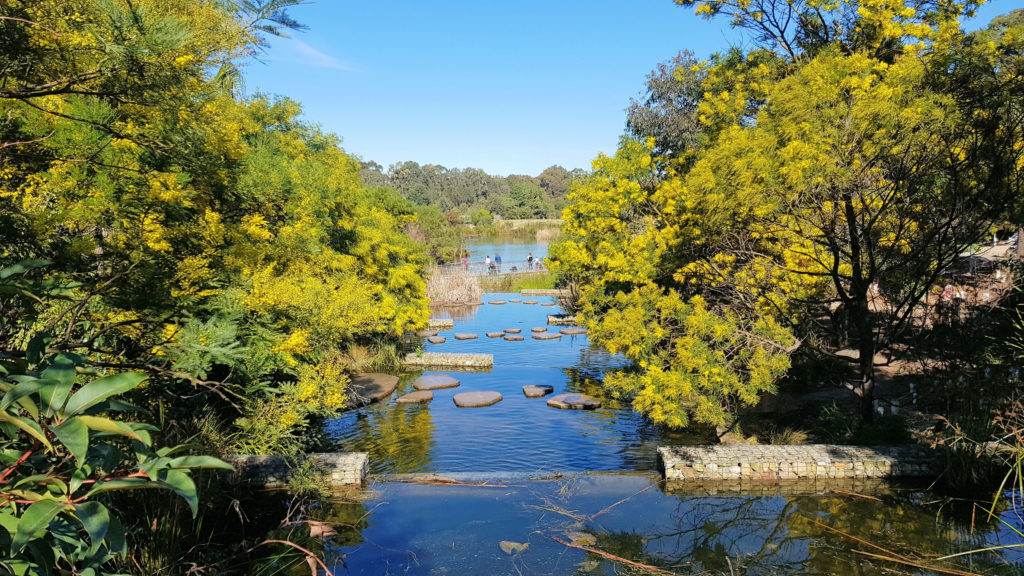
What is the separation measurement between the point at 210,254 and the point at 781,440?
9.34 metres

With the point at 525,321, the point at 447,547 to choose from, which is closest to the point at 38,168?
the point at 447,547

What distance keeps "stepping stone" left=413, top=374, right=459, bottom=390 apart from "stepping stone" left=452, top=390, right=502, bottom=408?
128cm

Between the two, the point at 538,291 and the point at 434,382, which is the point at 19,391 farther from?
the point at 538,291

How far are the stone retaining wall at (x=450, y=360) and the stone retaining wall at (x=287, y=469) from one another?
9483mm

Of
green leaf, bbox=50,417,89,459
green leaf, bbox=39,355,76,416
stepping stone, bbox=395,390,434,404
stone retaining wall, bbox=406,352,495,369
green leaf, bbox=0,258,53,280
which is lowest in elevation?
stepping stone, bbox=395,390,434,404

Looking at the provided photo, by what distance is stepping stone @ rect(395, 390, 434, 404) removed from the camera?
14.2 meters

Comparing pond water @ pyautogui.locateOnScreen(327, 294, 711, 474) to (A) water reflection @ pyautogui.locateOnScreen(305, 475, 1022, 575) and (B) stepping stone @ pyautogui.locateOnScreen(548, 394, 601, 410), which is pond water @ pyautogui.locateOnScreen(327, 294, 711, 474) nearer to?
(B) stepping stone @ pyautogui.locateOnScreen(548, 394, 601, 410)

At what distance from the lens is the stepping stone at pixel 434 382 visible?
51.1 feet

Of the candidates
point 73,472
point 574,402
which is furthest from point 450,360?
point 73,472

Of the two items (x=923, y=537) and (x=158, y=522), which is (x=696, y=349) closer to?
(x=923, y=537)

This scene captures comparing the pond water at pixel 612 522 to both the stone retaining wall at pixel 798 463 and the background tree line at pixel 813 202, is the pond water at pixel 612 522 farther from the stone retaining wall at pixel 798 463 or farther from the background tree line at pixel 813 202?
the background tree line at pixel 813 202

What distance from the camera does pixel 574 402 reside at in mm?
13797

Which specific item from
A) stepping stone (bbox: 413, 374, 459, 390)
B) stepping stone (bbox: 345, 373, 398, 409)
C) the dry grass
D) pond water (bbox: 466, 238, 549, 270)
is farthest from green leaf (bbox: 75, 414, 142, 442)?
pond water (bbox: 466, 238, 549, 270)

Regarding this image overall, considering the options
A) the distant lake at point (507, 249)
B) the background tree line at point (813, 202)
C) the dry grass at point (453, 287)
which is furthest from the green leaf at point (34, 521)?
the distant lake at point (507, 249)
